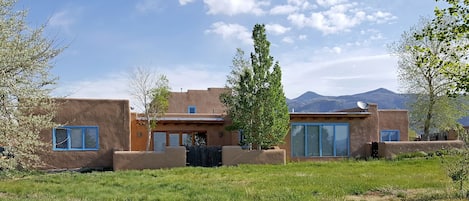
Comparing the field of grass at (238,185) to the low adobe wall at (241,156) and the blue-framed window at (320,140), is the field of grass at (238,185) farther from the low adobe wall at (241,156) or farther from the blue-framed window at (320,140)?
the blue-framed window at (320,140)

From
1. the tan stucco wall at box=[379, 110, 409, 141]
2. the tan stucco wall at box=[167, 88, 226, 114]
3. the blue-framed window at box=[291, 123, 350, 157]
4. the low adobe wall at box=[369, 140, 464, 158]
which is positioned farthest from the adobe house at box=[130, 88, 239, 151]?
the tan stucco wall at box=[379, 110, 409, 141]

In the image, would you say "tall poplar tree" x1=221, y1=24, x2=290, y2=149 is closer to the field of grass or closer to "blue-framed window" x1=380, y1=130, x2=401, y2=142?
the field of grass

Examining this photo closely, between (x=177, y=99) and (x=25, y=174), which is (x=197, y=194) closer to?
(x=25, y=174)

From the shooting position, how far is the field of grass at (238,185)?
12.3m

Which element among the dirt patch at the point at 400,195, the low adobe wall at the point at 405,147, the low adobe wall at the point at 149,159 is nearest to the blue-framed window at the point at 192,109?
the low adobe wall at the point at 149,159

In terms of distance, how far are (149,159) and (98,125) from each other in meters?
3.22

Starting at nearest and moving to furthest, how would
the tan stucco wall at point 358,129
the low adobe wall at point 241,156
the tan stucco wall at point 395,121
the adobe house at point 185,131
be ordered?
the low adobe wall at point 241,156 → the tan stucco wall at point 358,129 → the adobe house at point 185,131 → the tan stucco wall at point 395,121

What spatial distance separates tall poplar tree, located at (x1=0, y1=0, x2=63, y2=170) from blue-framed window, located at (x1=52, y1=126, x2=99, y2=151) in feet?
40.2

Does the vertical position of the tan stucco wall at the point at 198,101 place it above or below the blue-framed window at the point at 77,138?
→ above

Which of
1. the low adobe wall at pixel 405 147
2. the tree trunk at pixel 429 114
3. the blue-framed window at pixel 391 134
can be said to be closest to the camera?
the low adobe wall at pixel 405 147

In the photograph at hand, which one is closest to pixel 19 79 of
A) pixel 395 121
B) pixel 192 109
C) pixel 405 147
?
pixel 405 147

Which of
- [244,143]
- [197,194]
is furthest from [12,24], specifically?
[244,143]

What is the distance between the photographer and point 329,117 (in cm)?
A: 2670

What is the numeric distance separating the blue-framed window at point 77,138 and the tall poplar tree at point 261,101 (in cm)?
699
